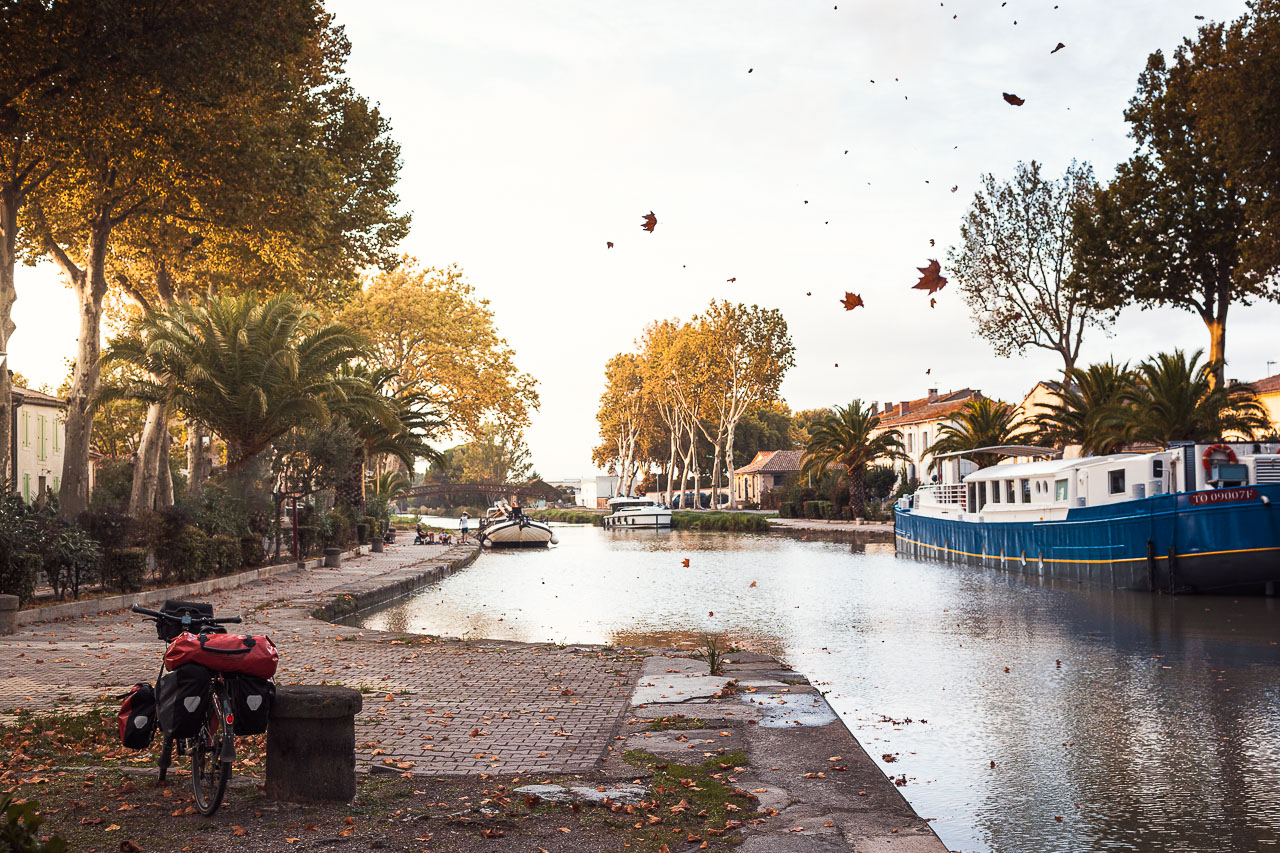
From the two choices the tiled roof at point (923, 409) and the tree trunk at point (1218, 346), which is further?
the tiled roof at point (923, 409)

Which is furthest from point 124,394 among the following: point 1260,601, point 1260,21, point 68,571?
point 1260,21

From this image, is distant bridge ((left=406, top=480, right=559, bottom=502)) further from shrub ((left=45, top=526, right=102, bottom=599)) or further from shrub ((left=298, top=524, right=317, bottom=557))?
shrub ((left=45, top=526, right=102, bottom=599))

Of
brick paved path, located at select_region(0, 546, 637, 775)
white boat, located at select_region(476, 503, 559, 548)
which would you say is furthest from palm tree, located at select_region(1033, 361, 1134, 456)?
brick paved path, located at select_region(0, 546, 637, 775)

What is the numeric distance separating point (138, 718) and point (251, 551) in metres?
21.5

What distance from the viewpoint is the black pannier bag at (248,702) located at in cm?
605

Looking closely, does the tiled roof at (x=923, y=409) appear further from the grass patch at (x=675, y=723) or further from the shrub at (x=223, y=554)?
the grass patch at (x=675, y=723)

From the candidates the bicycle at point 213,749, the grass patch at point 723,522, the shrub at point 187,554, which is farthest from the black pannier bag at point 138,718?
the grass patch at point 723,522

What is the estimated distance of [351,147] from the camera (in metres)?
32.6

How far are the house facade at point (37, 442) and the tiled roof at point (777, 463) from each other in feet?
203

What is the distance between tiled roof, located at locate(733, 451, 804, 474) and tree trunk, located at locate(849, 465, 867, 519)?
39.0m

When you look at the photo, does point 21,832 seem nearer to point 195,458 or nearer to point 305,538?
point 305,538

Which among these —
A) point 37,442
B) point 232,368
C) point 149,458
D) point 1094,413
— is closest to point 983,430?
point 1094,413

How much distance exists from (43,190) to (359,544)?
1910 centimetres

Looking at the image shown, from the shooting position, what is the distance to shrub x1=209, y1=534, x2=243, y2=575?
76.7 ft
